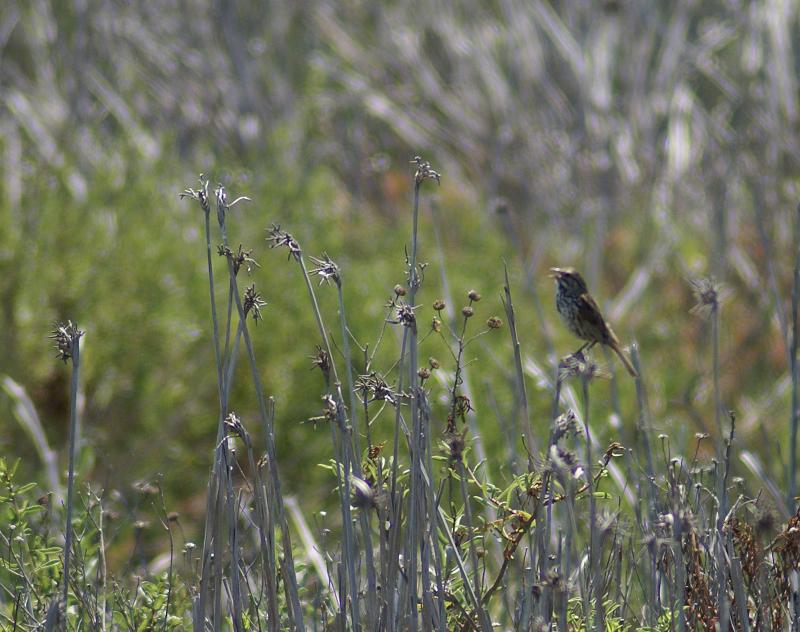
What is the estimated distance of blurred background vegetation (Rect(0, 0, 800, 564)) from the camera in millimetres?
4828

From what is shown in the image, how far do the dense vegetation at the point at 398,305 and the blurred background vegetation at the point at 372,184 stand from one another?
24mm

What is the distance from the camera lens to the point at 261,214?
5707 mm

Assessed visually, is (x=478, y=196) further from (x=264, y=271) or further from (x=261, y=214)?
(x=264, y=271)

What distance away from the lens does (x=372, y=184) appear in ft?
25.6

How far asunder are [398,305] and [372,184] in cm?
615

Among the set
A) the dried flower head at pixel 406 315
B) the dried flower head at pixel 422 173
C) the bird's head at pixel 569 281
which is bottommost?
the dried flower head at pixel 406 315

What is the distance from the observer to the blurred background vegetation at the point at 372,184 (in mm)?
4828

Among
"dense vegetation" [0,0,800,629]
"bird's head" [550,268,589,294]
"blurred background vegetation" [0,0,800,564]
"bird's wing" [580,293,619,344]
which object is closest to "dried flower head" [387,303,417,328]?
"dense vegetation" [0,0,800,629]

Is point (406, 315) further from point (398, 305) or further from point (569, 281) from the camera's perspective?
point (569, 281)

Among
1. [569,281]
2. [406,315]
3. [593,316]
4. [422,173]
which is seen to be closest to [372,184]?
[569,281]

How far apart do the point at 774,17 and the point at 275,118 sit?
3.47 metres

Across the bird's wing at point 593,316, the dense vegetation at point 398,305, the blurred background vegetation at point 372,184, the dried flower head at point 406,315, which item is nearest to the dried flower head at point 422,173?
the dense vegetation at point 398,305

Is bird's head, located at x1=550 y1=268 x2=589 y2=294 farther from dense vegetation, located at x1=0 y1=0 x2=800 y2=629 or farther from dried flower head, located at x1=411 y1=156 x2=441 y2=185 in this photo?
dried flower head, located at x1=411 y1=156 x2=441 y2=185

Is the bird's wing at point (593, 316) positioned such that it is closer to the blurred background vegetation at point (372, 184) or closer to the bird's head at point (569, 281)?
the bird's head at point (569, 281)
